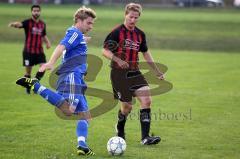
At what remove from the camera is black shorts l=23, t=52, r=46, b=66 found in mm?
18484

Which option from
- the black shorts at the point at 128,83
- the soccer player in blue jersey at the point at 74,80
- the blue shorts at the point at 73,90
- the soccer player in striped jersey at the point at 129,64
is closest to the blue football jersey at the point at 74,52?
the soccer player in blue jersey at the point at 74,80

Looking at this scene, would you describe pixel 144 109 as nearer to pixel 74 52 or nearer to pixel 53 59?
pixel 74 52

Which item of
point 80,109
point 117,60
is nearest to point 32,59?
point 117,60

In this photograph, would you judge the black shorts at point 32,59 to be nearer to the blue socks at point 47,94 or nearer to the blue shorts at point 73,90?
the blue shorts at point 73,90

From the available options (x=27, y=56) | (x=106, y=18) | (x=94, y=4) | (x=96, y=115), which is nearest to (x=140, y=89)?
(x=96, y=115)

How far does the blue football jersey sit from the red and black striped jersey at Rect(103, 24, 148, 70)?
1075mm

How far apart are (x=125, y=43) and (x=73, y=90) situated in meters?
1.65

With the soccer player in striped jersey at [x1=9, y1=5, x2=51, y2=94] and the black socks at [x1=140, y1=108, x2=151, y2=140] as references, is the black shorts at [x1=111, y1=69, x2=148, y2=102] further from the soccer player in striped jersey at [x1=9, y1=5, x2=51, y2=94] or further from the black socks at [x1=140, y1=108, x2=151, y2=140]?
the soccer player in striped jersey at [x1=9, y1=5, x2=51, y2=94]

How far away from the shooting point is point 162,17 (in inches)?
1857

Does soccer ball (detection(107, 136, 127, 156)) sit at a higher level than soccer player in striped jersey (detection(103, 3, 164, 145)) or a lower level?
lower

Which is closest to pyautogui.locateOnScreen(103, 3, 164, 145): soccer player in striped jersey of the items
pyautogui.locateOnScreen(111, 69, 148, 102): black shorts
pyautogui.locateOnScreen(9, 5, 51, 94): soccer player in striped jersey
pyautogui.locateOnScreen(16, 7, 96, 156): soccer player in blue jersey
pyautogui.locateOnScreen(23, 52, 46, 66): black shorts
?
pyautogui.locateOnScreen(111, 69, 148, 102): black shorts

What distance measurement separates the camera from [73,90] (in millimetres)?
9742

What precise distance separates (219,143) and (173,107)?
441 centimetres

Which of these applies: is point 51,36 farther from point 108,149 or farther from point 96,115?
point 108,149
